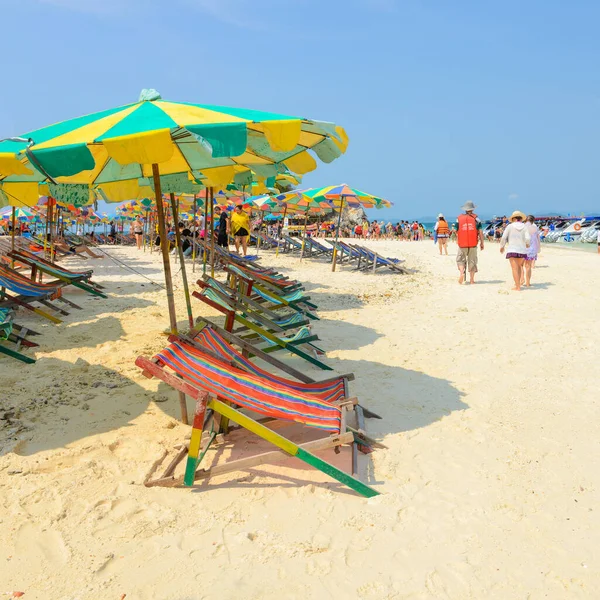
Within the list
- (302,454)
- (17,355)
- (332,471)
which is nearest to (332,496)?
(332,471)

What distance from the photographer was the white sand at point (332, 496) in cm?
206

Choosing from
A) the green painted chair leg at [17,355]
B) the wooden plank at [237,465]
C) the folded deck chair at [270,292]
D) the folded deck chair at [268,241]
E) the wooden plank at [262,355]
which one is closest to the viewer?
the wooden plank at [237,465]

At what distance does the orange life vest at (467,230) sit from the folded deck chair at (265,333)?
17.5ft

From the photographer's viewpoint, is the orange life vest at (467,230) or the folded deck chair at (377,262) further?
the folded deck chair at (377,262)

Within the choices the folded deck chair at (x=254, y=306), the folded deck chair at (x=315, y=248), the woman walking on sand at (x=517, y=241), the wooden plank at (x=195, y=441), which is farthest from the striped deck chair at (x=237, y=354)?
the folded deck chair at (x=315, y=248)

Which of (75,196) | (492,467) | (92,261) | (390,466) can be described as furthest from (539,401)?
(92,261)

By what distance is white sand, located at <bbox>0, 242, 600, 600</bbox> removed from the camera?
2061mm

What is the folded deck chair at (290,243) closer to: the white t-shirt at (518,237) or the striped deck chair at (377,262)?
the striped deck chair at (377,262)

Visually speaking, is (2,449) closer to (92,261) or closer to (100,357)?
(100,357)

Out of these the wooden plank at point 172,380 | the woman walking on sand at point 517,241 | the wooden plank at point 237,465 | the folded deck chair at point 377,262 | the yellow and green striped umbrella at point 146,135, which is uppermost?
the yellow and green striped umbrella at point 146,135

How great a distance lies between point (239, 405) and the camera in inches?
120

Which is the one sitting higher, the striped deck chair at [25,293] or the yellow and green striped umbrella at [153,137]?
the yellow and green striped umbrella at [153,137]

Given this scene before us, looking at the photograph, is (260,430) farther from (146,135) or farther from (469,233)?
(469,233)

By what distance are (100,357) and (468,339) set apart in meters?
4.08
